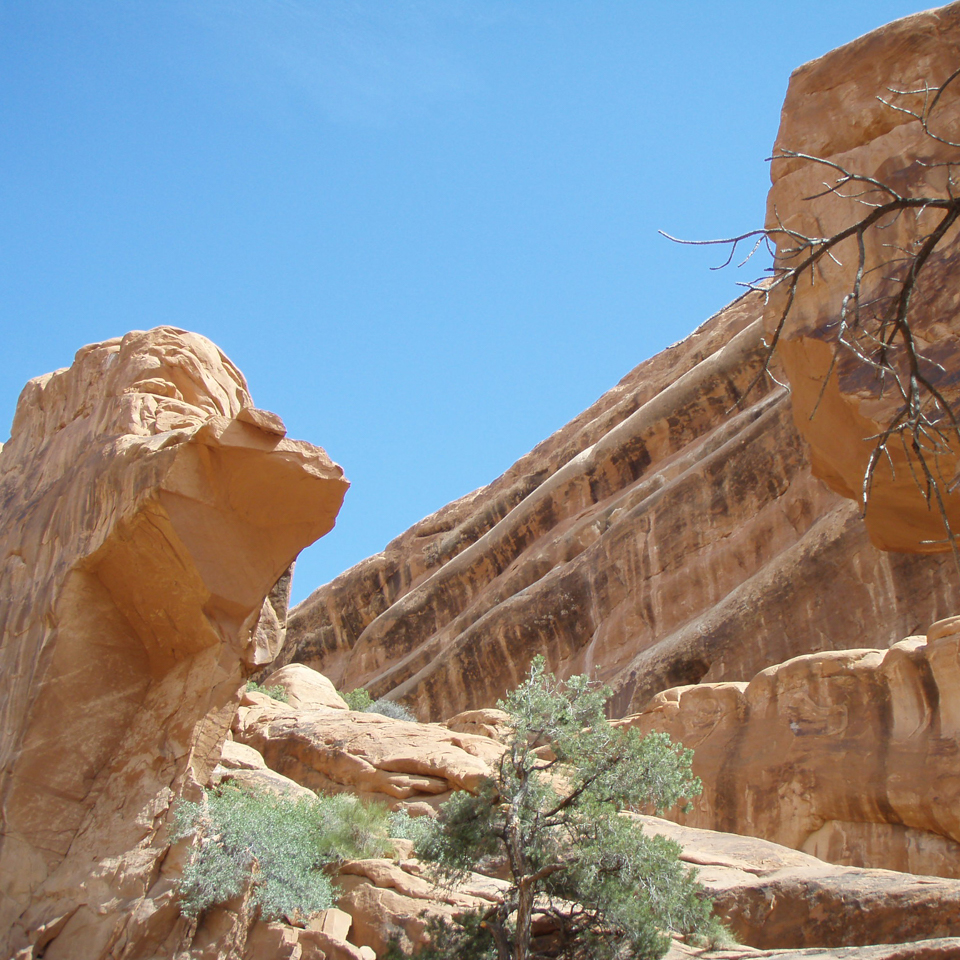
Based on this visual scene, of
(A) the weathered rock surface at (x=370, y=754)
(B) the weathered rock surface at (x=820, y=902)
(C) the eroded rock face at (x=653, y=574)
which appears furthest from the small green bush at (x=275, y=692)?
(B) the weathered rock surface at (x=820, y=902)

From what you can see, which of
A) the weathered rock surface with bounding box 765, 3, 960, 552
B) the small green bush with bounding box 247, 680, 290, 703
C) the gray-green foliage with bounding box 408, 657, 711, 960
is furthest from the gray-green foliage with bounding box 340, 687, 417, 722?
the weathered rock surface with bounding box 765, 3, 960, 552

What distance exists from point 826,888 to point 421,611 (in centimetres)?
2451

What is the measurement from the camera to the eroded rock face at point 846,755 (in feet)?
36.9

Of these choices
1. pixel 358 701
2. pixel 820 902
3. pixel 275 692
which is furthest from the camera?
pixel 358 701

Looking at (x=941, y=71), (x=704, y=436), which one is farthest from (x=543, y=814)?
(x=704, y=436)

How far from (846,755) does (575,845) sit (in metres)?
5.06

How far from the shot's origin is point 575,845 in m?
9.06

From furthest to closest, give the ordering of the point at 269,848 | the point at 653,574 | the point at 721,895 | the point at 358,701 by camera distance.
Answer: the point at 358,701
the point at 653,574
the point at 269,848
the point at 721,895

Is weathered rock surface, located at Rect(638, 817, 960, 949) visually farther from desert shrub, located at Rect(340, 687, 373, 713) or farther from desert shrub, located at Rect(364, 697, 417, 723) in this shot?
desert shrub, located at Rect(340, 687, 373, 713)

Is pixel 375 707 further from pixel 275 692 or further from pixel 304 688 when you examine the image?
pixel 275 692

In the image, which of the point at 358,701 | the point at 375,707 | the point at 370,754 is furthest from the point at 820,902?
the point at 358,701

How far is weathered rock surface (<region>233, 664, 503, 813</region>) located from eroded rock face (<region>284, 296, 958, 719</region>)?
5.44 m

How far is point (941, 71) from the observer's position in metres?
9.57

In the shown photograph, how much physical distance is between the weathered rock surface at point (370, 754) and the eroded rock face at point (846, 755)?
353 centimetres
